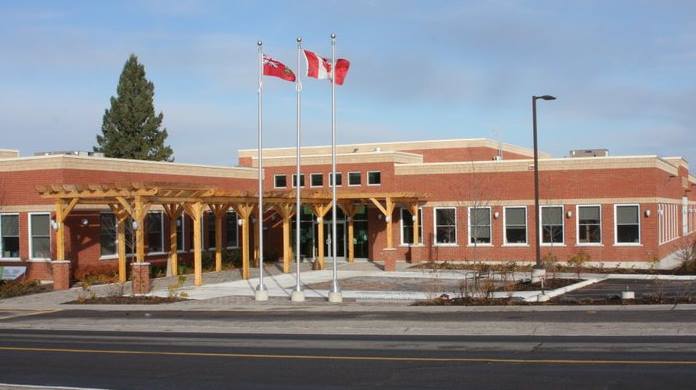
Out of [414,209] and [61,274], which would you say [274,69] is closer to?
[61,274]

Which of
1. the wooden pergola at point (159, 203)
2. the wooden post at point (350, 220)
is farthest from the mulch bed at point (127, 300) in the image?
the wooden post at point (350, 220)

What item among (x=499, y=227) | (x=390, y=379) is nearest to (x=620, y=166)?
(x=499, y=227)

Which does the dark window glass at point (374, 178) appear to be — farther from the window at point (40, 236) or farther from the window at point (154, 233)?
the window at point (40, 236)

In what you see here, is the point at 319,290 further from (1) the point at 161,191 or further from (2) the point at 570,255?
(2) the point at 570,255

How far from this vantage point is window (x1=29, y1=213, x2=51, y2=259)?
35344 millimetres

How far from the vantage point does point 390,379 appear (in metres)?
12.9

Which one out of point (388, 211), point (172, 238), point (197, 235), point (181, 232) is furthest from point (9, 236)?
point (388, 211)

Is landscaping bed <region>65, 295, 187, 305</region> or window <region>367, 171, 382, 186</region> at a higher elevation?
window <region>367, 171, 382, 186</region>

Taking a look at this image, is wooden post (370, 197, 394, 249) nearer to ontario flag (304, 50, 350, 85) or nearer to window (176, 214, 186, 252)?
window (176, 214, 186, 252)

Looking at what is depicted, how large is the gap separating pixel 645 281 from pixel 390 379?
21556mm

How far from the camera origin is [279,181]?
164 feet

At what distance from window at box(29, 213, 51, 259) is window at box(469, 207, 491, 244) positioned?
2029cm

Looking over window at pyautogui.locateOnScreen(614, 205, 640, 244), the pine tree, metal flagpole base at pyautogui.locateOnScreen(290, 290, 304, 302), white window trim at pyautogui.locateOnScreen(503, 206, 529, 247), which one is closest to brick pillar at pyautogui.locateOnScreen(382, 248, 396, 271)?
white window trim at pyautogui.locateOnScreen(503, 206, 529, 247)

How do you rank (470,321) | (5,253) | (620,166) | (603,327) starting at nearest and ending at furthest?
(603,327), (470,321), (5,253), (620,166)
